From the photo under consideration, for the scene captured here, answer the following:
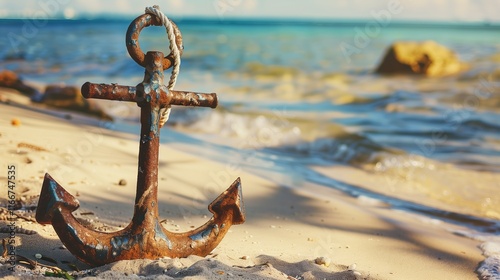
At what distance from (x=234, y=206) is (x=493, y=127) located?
7.57 metres

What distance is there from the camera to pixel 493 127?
9031mm

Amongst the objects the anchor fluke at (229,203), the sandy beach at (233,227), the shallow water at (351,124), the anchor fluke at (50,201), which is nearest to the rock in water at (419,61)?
the shallow water at (351,124)

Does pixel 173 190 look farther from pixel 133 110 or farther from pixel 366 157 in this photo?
pixel 133 110

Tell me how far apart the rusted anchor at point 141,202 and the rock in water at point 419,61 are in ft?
47.0

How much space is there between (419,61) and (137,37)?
597 inches

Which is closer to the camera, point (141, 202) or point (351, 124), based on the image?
point (141, 202)

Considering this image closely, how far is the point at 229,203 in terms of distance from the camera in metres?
2.61

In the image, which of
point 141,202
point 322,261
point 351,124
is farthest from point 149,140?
point 351,124

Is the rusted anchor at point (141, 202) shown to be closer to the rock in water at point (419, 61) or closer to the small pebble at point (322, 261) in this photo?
the small pebble at point (322, 261)

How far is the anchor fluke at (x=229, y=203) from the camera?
2.61m

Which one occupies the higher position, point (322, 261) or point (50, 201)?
point (50, 201)

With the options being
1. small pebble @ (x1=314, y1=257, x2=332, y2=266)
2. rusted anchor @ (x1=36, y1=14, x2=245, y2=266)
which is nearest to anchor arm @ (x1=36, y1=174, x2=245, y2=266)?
rusted anchor @ (x1=36, y1=14, x2=245, y2=266)

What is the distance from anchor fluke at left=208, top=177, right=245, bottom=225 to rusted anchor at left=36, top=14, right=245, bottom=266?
3 cm

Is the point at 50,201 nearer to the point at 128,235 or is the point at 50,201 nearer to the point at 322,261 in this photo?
the point at 128,235
